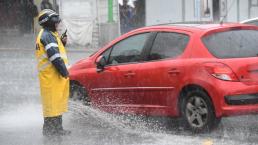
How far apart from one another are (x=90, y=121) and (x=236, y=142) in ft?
8.96

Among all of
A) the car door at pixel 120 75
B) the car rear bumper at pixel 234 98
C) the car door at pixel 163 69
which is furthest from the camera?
the car door at pixel 120 75

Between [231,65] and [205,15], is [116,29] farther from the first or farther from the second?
[231,65]

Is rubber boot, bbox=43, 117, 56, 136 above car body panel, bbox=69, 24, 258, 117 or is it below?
below

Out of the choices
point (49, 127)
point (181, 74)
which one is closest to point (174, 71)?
point (181, 74)

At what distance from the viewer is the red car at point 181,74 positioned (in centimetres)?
820

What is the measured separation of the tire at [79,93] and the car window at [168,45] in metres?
1.41

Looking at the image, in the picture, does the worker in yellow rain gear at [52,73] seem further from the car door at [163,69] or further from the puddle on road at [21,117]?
the car door at [163,69]

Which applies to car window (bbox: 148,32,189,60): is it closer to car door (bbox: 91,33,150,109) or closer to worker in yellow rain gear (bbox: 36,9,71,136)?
car door (bbox: 91,33,150,109)

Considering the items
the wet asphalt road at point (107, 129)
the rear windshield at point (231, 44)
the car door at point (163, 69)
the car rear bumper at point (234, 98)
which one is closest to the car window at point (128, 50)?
the car door at point (163, 69)

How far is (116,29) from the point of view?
92.7ft

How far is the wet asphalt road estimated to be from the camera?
8.24 meters

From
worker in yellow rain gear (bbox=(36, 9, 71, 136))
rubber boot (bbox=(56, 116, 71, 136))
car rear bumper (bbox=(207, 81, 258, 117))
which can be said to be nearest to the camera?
car rear bumper (bbox=(207, 81, 258, 117))

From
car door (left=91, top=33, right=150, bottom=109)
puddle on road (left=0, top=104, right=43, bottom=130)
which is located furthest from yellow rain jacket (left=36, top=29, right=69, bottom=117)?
puddle on road (left=0, top=104, right=43, bottom=130)

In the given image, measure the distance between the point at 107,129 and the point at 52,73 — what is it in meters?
1.20
